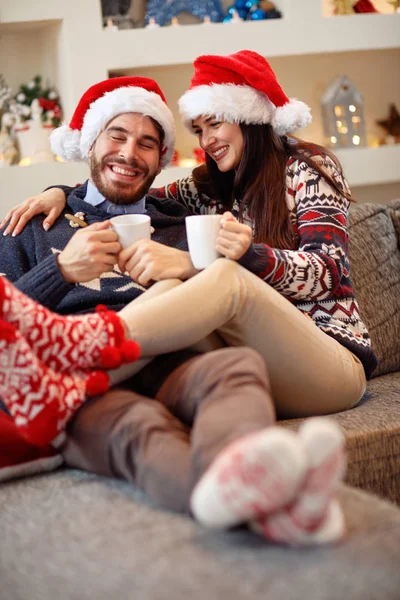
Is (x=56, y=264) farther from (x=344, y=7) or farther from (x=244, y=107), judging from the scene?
(x=344, y=7)

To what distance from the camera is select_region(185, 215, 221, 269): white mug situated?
62.8 inches

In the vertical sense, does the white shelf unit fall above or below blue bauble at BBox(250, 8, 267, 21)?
below

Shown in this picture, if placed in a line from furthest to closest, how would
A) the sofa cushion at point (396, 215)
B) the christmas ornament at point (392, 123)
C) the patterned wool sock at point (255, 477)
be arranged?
the christmas ornament at point (392, 123)
the sofa cushion at point (396, 215)
the patterned wool sock at point (255, 477)

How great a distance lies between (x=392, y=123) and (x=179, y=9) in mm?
1296

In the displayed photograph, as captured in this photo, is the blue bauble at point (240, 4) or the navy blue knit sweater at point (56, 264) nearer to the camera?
the navy blue knit sweater at point (56, 264)

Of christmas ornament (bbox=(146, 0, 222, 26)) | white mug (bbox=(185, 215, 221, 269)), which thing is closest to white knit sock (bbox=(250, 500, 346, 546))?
white mug (bbox=(185, 215, 221, 269))

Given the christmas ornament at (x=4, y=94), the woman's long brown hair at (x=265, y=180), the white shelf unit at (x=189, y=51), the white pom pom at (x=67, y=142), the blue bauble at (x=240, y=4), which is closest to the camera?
the woman's long brown hair at (x=265, y=180)

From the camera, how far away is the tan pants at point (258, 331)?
142 centimetres

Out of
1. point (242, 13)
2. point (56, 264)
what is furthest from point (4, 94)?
Result: point (56, 264)

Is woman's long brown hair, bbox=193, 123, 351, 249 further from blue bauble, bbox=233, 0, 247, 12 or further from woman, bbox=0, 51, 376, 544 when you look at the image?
blue bauble, bbox=233, 0, 247, 12

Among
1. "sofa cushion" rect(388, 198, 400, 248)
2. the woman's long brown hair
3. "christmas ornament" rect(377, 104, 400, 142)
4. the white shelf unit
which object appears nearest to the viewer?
the woman's long brown hair

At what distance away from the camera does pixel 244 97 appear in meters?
2.05

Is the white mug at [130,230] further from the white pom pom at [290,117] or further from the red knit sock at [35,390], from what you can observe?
the white pom pom at [290,117]

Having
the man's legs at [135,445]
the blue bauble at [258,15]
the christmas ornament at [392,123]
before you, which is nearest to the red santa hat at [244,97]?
the man's legs at [135,445]
